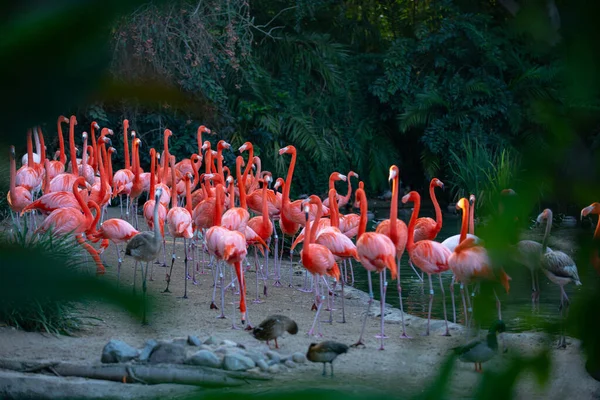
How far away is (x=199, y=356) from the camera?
435 cm

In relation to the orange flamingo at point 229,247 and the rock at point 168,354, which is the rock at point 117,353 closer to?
the rock at point 168,354

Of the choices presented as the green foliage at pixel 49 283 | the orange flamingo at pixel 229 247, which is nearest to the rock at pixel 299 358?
the orange flamingo at pixel 229 247

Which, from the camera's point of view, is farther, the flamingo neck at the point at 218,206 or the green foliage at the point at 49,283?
the flamingo neck at the point at 218,206

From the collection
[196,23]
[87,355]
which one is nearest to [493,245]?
[87,355]

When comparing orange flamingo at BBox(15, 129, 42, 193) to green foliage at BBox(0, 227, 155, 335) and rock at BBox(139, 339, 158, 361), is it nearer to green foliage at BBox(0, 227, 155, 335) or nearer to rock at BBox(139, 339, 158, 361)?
rock at BBox(139, 339, 158, 361)

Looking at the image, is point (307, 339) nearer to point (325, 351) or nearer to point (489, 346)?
point (325, 351)

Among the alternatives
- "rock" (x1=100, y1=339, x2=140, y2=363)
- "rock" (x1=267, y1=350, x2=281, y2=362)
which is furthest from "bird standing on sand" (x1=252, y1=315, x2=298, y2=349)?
"rock" (x1=100, y1=339, x2=140, y2=363)

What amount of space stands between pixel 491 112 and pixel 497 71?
1.06 m

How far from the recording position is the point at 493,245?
411mm

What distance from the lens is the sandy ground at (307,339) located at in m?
0.41

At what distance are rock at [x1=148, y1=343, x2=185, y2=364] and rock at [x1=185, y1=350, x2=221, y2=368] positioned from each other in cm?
7

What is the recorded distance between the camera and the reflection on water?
0.48 meters

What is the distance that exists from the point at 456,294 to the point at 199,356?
11.6 ft

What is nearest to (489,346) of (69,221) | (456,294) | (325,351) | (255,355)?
(325,351)
